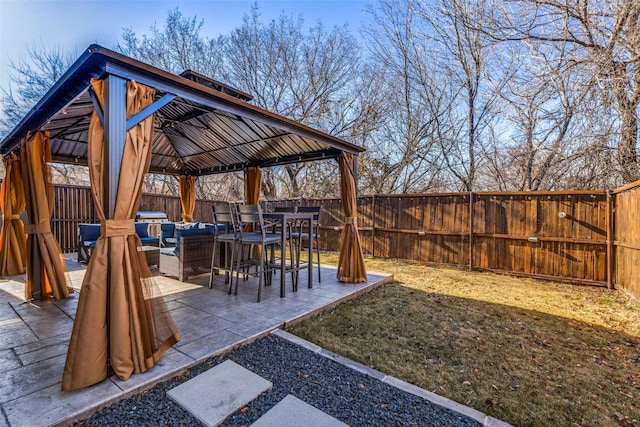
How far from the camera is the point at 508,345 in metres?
2.89

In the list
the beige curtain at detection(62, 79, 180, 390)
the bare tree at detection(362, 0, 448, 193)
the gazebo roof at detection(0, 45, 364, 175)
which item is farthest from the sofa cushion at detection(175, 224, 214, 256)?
the bare tree at detection(362, 0, 448, 193)

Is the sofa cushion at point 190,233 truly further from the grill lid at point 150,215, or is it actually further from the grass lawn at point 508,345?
the grill lid at point 150,215

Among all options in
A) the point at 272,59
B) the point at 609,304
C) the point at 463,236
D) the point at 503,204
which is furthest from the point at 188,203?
the point at 609,304

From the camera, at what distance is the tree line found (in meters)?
5.96

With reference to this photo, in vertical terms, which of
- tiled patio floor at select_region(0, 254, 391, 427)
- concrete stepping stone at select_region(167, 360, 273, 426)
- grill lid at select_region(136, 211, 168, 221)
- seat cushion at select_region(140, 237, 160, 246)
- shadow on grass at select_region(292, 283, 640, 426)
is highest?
grill lid at select_region(136, 211, 168, 221)

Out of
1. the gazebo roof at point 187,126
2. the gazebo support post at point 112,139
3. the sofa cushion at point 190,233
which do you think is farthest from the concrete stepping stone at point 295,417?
the sofa cushion at point 190,233

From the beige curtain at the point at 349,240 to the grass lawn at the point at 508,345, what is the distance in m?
0.43

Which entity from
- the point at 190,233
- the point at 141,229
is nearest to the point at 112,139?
the point at 190,233

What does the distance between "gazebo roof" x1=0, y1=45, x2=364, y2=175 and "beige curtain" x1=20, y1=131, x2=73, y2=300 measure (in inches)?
12.3

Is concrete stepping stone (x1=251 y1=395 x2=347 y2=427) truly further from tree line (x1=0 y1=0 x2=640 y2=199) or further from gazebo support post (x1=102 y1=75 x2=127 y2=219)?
tree line (x1=0 y1=0 x2=640 y2=199)

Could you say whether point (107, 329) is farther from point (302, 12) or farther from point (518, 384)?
point (302, 12)

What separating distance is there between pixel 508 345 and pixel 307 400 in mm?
2146

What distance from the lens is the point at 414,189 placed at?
34.9 ft

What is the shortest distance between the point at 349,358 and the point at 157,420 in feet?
4.70
